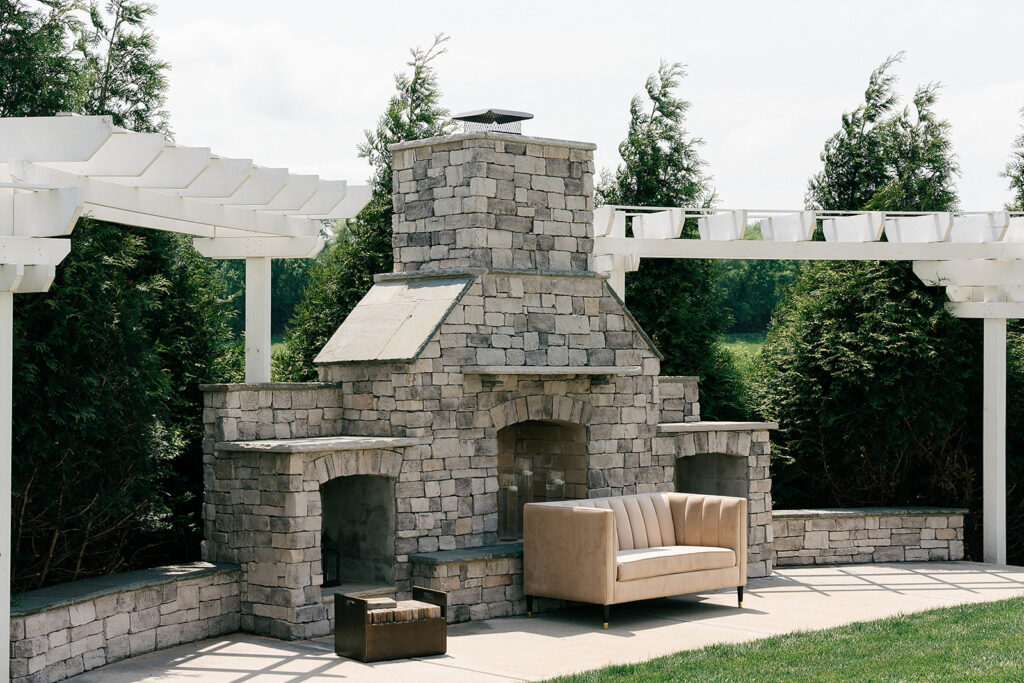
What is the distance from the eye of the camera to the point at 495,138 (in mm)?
11422

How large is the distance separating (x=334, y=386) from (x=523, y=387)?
1.80m

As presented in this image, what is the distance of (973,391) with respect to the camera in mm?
15281

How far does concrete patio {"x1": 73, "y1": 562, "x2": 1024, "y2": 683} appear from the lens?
864cm

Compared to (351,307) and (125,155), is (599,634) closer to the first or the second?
(125,155)

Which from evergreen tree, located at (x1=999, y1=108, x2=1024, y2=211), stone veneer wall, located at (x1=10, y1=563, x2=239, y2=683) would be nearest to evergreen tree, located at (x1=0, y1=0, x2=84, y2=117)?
stone veneer wall, located at (x1=10, y1=563, x2=239, y2=683)

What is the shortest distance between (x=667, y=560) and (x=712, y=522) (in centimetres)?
83

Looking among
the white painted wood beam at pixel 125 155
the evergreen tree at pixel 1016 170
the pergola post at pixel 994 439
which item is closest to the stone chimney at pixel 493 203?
the white painted wood beam at pixel 125 155

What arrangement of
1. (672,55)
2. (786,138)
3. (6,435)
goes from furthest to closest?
1. (786,138)
2. (672,55)
3. (6,435)

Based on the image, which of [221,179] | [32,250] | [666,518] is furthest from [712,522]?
[32,250]

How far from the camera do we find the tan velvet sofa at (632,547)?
10.3 meters

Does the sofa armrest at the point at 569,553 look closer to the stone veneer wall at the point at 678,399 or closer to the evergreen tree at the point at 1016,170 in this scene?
the stone veneer wall at the point at 678,399

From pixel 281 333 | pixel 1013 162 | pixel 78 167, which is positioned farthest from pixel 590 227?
pixel 281 333

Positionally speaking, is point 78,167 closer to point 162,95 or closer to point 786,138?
point 162,95

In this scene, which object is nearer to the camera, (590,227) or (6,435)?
(6,435)
